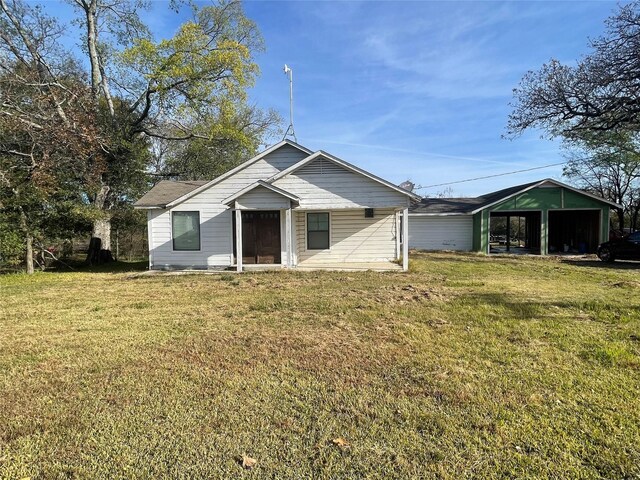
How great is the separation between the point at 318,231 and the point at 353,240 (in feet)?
4.83

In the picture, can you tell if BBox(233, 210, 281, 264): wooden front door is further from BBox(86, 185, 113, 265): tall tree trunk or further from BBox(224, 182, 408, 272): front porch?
BBox(86, 185, 113, 265): tall tree trunk

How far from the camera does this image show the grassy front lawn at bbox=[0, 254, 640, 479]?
2.46 metres

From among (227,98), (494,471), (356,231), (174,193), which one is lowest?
(494,471)

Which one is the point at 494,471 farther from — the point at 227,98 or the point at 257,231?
the point at 227,98

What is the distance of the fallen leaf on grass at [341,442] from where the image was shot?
8.54 ft

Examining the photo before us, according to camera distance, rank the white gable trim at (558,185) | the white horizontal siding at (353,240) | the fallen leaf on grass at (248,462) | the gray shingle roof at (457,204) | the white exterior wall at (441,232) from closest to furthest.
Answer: the fallen leaf on grass at (248,462) → the white horizontal siding at (353,240) → the white gable trim at (558,185) → the gray shingle roof at (457,204) → the white exterior wall at (441,232)

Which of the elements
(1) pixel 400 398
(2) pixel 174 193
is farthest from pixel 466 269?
(2) pixel 174 193

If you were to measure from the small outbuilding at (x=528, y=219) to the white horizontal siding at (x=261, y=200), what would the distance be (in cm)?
1158

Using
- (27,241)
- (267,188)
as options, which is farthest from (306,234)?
(27,241)

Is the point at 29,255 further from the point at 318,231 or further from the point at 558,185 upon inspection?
the point at 558,185

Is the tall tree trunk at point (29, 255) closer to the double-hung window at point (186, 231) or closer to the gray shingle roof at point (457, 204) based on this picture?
the double-hung window at point (186, 231)

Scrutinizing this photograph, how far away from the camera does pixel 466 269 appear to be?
12555mm

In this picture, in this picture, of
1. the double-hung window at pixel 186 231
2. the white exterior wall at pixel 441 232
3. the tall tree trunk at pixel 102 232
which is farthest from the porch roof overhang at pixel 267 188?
the white exterior wall at pixel 441 232

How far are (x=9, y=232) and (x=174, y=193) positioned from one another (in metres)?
5.35
